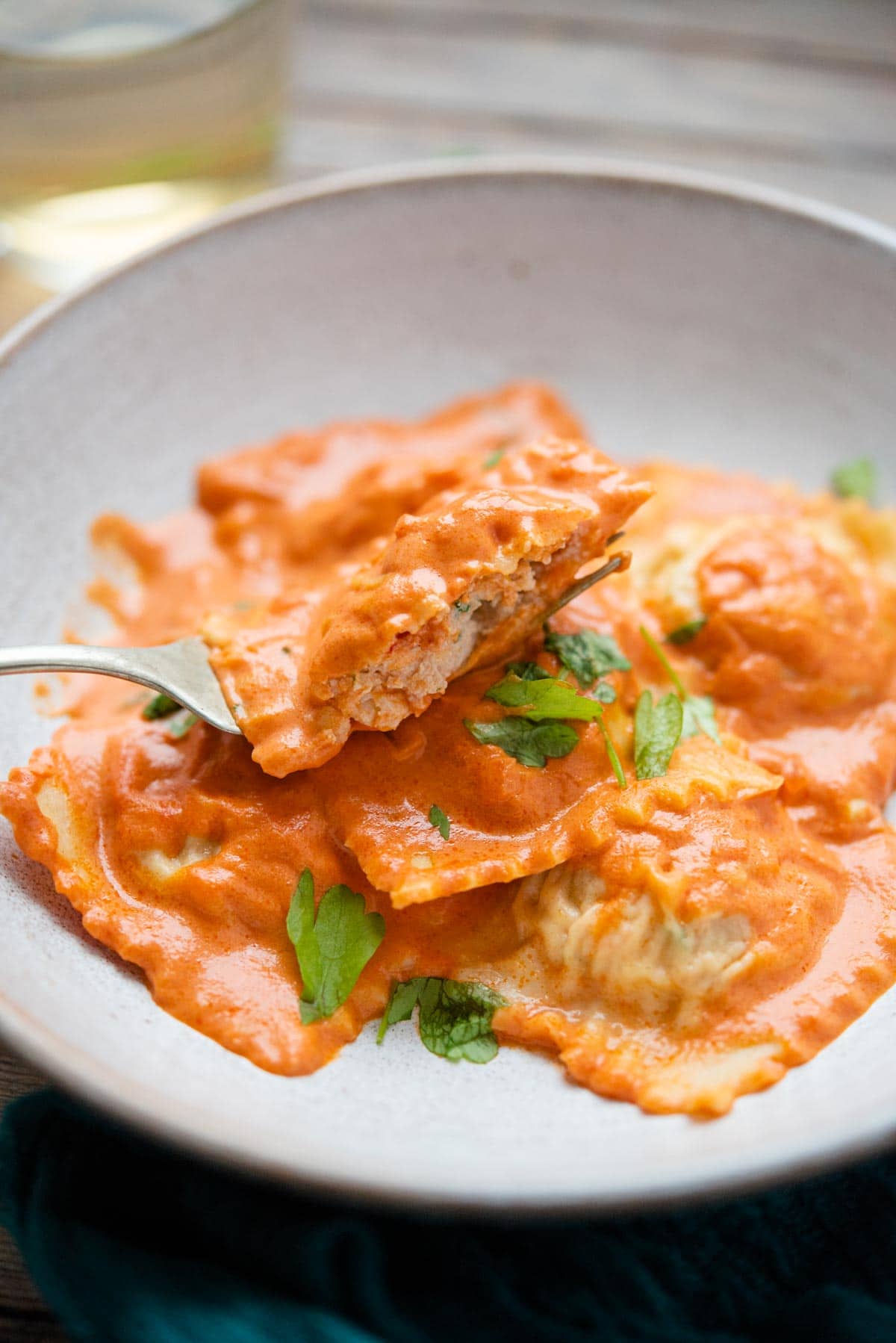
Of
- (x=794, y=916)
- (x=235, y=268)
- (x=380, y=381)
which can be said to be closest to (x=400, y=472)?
(x=380, y=381)

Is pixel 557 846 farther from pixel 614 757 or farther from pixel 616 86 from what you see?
pixel 616 86

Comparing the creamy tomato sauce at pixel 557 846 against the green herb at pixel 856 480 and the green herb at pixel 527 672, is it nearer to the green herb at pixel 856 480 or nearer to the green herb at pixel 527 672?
the green herb at pixel 527 672

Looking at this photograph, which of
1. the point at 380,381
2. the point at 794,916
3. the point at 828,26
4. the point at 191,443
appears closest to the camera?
the point at 794,916

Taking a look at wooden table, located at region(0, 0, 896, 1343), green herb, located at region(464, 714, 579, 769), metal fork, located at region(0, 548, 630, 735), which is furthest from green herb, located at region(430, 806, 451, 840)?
A: wooden table, located at region(0, 0, 896, 1343)

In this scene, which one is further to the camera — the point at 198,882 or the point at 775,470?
the point at 775,470

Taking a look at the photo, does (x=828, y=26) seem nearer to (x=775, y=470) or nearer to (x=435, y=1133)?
(x=775, y=470)

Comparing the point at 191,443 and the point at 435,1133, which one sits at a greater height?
the point at 191,443

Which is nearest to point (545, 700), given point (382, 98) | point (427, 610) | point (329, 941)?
point (427, 610)

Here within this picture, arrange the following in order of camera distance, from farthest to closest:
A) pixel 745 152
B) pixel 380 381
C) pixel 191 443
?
pixel 745 152, pixel 380 381, pixel 191 443
